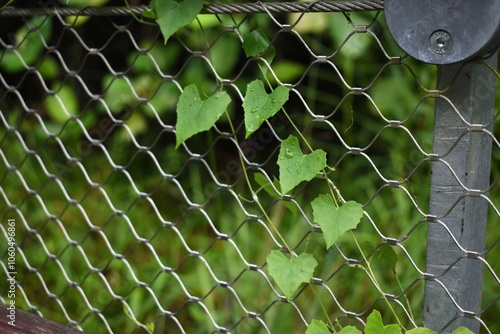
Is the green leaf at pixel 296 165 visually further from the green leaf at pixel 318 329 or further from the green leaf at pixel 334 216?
the green leaf at pixel 318 329

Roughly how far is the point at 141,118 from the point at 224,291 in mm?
816

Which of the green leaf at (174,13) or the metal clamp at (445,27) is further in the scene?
the green leaf at (174,13)

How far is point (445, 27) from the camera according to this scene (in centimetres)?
95

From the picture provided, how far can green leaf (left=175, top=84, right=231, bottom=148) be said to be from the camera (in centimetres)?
119

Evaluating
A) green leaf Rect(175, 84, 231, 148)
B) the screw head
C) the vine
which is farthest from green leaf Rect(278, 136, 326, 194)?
the screw head

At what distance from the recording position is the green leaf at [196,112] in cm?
119

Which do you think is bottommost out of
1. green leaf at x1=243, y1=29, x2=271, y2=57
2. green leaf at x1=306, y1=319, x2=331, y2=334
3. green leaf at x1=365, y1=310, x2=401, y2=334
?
green leaf at x1=306, y1=319, x2=331, y2=334

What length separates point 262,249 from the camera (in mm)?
1971

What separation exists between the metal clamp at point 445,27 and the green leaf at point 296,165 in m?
0.21

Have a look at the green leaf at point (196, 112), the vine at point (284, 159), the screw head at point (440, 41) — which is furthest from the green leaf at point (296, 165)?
the screw head at point (440, 41)

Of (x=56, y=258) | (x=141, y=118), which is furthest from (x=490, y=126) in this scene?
(x=141, y=118)

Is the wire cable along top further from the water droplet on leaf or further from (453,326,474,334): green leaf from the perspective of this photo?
(453,326,474,334): green leaf

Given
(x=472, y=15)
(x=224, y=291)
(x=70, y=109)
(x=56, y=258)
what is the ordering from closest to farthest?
(x=472, y=15)
(x=56, y=258)
(x=224, y=291)
(x=70, y=109)

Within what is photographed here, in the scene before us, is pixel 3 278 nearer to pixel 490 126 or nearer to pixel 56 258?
pixel 56 258
